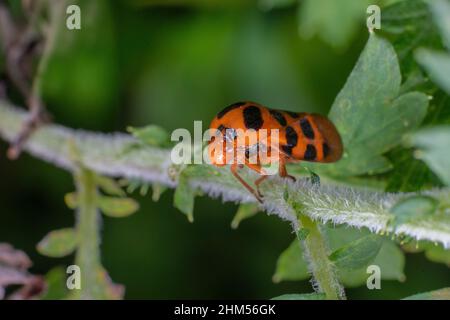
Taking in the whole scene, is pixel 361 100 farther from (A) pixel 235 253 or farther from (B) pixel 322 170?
(A) pixel 235 253

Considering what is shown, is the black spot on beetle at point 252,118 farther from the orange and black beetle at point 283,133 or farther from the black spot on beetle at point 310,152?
the black spot on beetle at point 310,152

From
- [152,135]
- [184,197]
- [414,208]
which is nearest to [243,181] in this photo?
[184,197]

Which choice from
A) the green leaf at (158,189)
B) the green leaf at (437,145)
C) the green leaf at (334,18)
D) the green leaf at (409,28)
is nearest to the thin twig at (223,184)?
the green leaf at (158,189)

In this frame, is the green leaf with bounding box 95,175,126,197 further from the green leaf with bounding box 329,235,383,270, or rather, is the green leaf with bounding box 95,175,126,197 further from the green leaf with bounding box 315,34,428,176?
the green leaf with bounding box 329,235,383,270

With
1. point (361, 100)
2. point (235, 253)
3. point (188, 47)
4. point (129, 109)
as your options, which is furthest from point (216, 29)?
point (361, 100)

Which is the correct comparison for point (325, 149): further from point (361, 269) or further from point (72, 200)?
point (72, 200)
